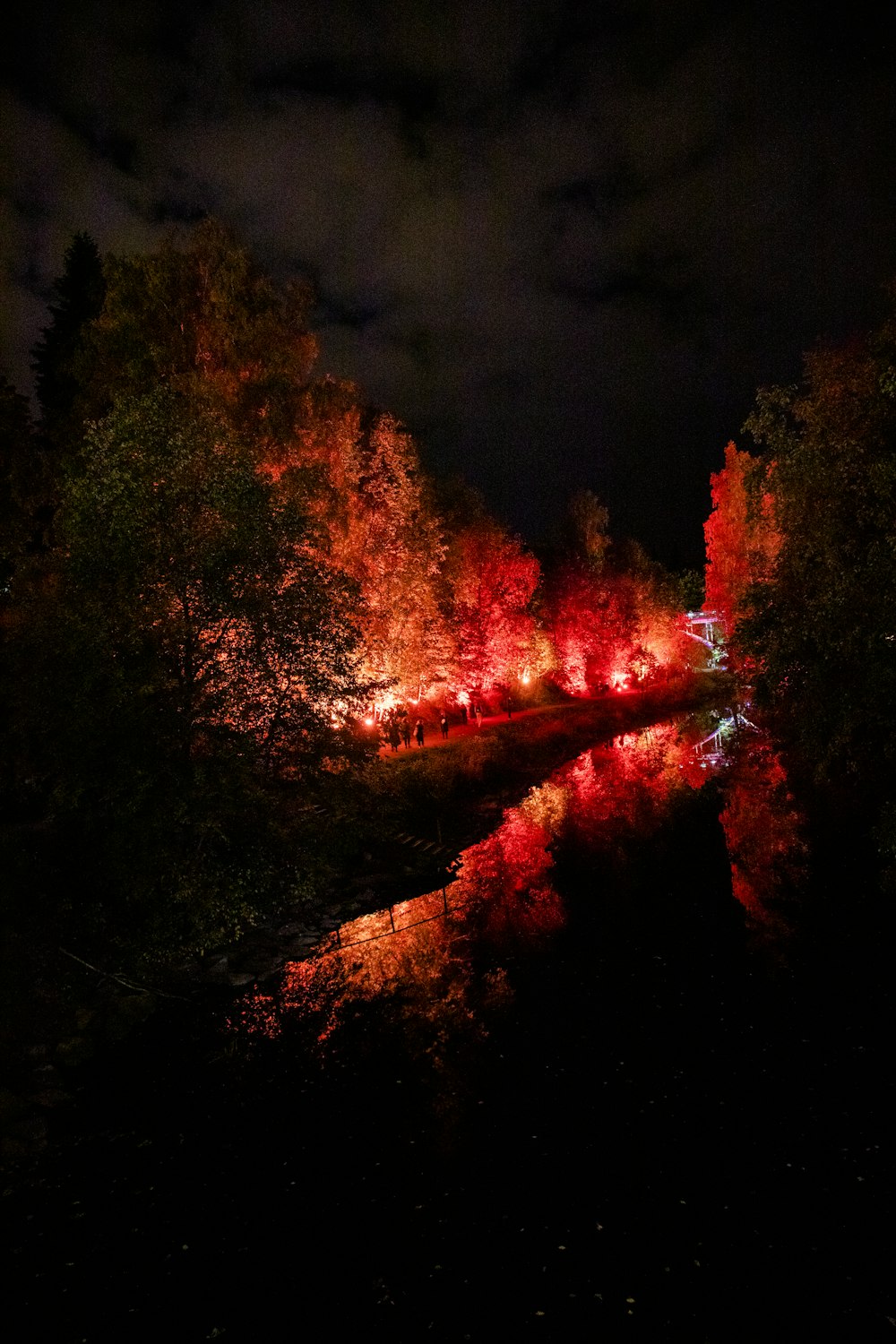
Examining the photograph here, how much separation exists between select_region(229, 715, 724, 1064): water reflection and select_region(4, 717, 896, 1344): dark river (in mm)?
117

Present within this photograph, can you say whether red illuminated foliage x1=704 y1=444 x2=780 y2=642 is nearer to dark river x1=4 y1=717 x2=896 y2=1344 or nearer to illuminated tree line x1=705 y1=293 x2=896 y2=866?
illuminated tree line x1=705 y1=293 x2=896 y2=866

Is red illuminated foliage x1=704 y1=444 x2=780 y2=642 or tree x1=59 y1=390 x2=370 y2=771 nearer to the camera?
tree x1=59 y1=390 x2=370 y2=771

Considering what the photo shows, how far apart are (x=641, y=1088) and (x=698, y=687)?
66.9 m

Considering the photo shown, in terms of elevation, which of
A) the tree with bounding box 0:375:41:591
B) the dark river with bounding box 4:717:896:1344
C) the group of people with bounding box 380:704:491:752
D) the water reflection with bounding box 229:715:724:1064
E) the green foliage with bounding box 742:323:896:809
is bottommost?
the dark river with bounding box 4:717:896:1344

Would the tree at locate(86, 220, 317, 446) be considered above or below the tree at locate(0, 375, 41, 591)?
above

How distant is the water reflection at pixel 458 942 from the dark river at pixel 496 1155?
0.12 m

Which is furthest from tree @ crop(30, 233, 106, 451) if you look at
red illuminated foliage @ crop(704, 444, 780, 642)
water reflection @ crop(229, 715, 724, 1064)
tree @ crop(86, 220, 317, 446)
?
red illuminated foliage @ crop(704, 444, 780, 642)

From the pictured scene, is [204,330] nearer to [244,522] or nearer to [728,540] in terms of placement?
[244,522]

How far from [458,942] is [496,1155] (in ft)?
23.7

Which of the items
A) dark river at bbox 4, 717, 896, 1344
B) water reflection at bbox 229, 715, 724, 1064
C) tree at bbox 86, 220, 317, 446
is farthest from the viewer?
tree at bbox 86, 220, 317, 446

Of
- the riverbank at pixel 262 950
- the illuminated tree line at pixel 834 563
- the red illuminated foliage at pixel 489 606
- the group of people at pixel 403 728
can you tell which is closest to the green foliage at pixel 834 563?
the illuminated tree line at pixel 834 563

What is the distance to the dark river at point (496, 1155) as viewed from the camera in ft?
25.8

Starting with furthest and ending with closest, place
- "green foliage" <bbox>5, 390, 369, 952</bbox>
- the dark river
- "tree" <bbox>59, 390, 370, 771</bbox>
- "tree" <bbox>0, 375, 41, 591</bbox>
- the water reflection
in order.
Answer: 1. "tree" <bbox>0, 375, 41, 591</bbox>
2. "tree" <bbox>59, 390, 370, 771</bbox>
3. "green foliage" <bbox>5, 390, 369, 952</bbox>
4. the water reflection
5. the dark river

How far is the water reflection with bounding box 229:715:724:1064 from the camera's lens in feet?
46.5
